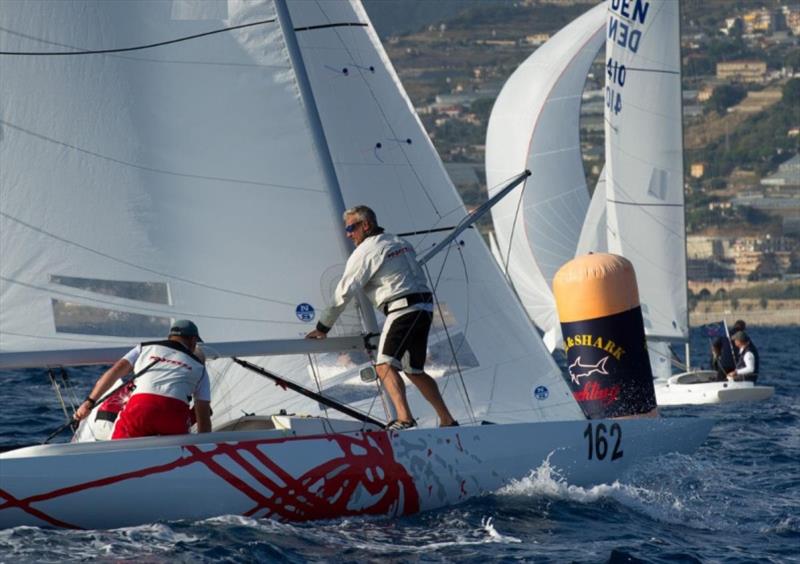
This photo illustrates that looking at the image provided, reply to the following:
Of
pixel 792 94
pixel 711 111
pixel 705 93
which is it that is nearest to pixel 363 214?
pixel 711 111

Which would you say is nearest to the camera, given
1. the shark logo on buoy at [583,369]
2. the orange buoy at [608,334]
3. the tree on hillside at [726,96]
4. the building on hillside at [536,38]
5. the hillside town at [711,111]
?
the orange buoy at [608,334]

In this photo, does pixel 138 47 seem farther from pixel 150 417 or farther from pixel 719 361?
pixel 719 361

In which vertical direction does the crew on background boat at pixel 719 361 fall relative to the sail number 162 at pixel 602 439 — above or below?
above

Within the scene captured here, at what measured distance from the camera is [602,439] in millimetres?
7867

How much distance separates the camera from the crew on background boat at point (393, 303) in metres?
7.46

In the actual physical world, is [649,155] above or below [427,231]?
above

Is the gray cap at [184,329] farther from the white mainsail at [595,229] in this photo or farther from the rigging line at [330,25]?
the white mainsail at [595,229]

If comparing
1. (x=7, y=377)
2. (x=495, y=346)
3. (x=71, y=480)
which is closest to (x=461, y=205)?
(x=495, y=346)

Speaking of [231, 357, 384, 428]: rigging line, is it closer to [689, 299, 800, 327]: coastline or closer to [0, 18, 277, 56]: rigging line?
[0, 18, 277, 56]: rigging line

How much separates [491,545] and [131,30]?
2.68 meters

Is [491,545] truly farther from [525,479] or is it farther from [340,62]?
[340,62]

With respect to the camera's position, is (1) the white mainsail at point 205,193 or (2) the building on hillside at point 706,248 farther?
(2) the building on hillside at point 706,248

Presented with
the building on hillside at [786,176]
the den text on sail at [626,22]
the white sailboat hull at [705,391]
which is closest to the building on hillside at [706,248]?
the building on hillside at [786,176]

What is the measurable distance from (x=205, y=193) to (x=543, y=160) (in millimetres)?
14515
